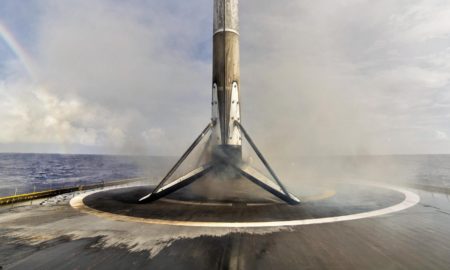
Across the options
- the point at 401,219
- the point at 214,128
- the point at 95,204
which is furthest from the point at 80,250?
the point at 401,219

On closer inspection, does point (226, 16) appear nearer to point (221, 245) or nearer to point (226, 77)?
point (226, 77)

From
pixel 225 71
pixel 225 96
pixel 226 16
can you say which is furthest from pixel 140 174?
pixel 226 16

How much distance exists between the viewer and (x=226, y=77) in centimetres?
2039

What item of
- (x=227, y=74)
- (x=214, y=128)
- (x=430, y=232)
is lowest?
(x=430, y=232)

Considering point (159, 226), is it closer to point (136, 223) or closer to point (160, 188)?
point (136, 223)

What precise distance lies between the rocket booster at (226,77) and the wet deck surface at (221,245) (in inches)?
422

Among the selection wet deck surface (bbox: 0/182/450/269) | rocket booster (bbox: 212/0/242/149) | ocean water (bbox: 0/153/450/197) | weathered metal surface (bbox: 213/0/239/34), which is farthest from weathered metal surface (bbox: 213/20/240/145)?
ocean water (bbox: 0/153/450/197)

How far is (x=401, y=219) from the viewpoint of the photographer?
1243cm

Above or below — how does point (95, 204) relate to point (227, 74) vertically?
below

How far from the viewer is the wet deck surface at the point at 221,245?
7.30 metres

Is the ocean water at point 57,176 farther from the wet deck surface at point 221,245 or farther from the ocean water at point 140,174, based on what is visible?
the wet deck surface at point 221,245

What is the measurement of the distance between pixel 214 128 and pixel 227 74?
5005mm

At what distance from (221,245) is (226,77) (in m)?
15.0

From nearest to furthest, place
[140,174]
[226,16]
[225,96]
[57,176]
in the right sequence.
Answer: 1. [225,96]
2. [226,16]
3. [57,176]
4. [140,174]
